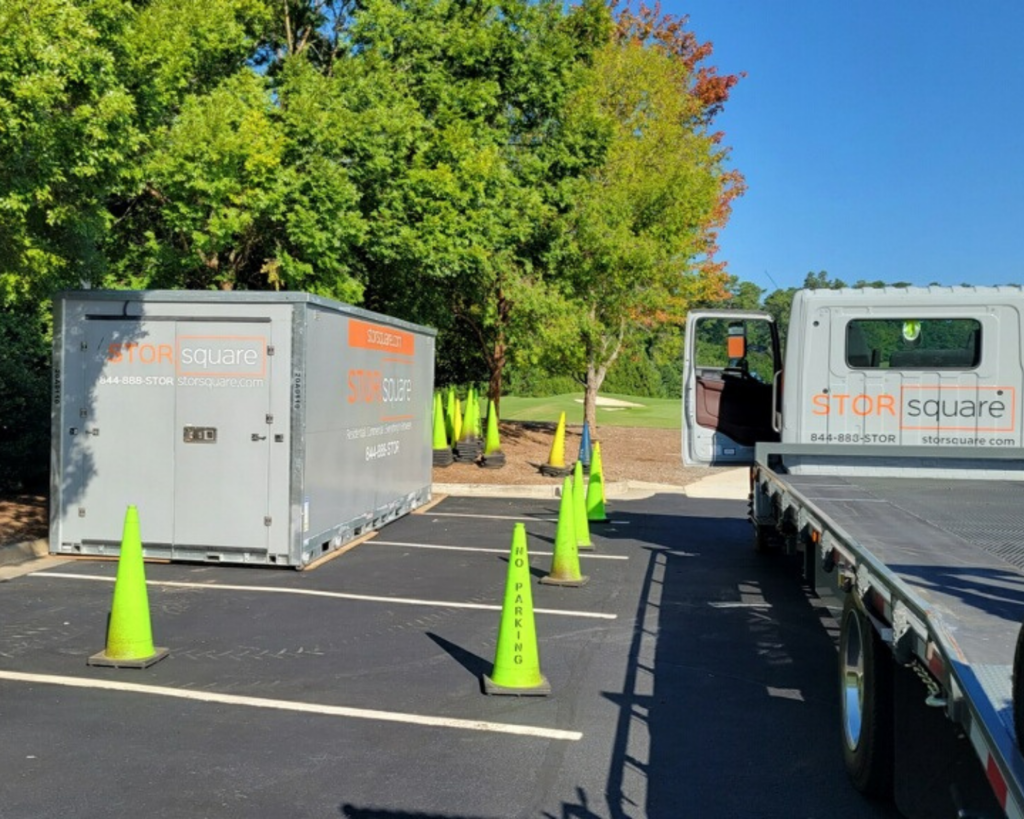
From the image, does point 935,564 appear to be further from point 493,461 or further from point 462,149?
point 493,461

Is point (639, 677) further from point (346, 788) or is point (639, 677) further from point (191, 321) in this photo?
point (191, 321)

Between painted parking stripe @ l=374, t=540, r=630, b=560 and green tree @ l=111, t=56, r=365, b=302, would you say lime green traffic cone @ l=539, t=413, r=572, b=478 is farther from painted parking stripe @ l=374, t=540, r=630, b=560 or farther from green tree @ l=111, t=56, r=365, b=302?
painted parking stripe @ l=374, t=540, r=630, b=560

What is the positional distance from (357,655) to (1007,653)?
471 cm

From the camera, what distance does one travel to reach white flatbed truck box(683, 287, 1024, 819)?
3.50m

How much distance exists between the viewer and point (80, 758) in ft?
16.7

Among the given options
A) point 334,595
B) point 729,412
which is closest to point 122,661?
point 334,595

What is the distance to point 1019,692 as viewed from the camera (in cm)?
270

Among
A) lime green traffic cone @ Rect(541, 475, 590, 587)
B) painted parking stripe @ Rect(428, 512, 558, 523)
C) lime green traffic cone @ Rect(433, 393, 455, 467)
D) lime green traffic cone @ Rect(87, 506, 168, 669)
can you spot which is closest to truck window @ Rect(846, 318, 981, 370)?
lime green traffic cone @ Rect(541, 475, 590, 587)

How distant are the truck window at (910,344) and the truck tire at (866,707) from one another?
4701mm

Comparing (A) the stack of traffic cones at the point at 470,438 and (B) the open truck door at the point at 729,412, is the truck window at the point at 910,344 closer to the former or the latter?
(B) the open truck door at the point at 729,412

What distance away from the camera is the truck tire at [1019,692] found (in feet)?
8.71

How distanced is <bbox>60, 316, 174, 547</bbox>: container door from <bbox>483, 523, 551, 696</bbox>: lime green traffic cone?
16.3 ft

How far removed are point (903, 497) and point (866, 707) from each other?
3457mm

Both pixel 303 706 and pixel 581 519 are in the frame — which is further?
pixel 581 519
